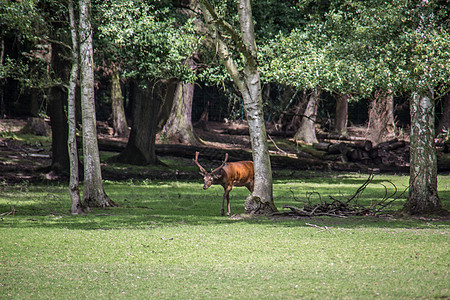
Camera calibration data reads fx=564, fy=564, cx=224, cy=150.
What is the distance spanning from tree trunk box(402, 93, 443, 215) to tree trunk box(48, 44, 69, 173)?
12.1m

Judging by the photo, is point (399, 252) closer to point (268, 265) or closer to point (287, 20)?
point (268, 265)

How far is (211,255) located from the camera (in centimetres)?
820

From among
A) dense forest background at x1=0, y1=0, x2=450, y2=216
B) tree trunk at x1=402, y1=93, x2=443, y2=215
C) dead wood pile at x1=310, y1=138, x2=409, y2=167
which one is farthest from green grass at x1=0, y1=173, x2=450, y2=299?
dead wood pile at x1=310, y1=138, x2=409, y2=167

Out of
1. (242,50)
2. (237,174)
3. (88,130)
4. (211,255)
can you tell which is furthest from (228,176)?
(211,255)

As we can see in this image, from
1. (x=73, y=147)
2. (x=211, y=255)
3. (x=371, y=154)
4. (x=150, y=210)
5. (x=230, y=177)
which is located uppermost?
(x=73, y=147)

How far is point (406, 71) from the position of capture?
37.0 feet

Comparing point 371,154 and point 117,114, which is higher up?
point 117,114

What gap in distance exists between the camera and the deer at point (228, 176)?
1214cm

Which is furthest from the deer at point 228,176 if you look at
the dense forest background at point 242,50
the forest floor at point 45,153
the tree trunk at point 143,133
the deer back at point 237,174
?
the tree trunk at point 143,133

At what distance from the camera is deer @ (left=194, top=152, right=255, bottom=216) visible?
478 inches

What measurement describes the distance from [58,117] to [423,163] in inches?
499

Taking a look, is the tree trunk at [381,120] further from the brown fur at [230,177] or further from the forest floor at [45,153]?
the brown fur at [230,177]

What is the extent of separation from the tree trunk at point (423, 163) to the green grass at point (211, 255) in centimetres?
54

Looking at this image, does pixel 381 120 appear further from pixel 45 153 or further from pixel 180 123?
pixel 45 153
